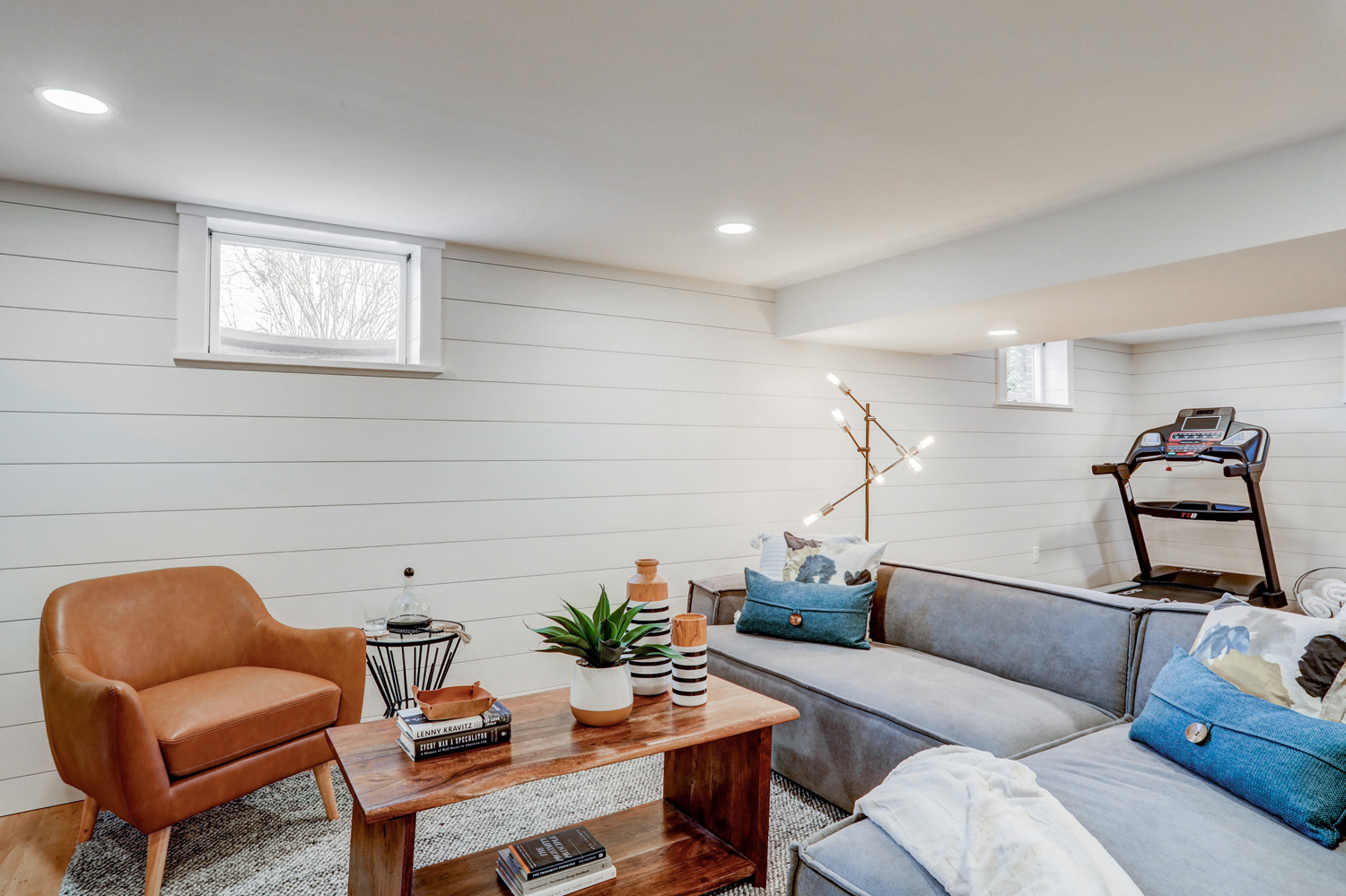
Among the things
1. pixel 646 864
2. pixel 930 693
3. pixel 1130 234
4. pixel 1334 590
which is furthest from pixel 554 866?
pixel 1334 590

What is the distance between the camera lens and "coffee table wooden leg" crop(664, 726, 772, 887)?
6.82ft

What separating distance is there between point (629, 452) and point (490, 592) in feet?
3.30

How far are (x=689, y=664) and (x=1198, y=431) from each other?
4.89 metres

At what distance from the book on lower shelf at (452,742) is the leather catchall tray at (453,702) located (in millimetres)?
49

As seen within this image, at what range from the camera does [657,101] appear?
203 cm

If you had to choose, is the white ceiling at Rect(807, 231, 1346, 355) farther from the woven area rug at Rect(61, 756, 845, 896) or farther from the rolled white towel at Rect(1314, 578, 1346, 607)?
the woven area rug at Rect(61, 756, 845, 896)

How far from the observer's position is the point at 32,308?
2607 mm

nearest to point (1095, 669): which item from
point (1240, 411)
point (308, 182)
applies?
point (308, 182)

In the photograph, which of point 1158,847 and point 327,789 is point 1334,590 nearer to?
point 1158,847

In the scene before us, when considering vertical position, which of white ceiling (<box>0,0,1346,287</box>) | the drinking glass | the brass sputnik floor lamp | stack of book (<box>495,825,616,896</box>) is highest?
white ceiling (<box>0,0,1346,287</box>)

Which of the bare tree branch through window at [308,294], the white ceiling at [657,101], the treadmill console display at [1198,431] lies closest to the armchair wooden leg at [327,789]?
the bare tree branch through window at [308,294]

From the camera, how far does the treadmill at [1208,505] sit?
16.0ft

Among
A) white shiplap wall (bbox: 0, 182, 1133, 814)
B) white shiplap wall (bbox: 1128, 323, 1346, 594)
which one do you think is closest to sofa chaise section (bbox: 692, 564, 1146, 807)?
white shiplap wall (bbox: 0, 182, 1133, 814)

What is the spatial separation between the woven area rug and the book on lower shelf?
51 cm
